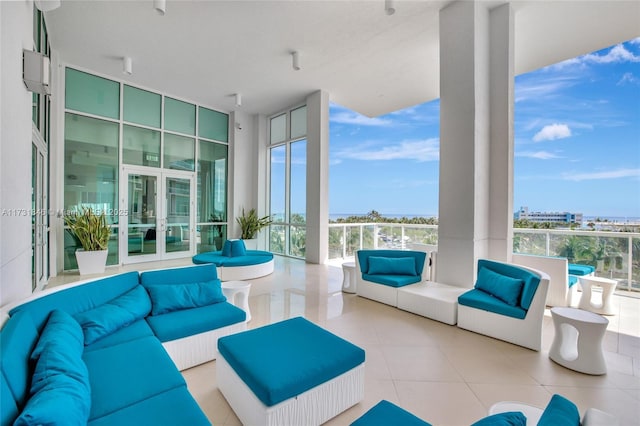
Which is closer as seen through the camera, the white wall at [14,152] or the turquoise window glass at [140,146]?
the white wall at [14,152]

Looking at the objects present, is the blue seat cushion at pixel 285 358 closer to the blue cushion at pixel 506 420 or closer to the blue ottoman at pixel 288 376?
the blue ottoman at pixel 288 376

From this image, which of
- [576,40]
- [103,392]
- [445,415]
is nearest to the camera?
[103,392]

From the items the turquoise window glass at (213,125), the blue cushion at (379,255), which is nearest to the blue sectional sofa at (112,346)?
the blue cushion at (379,255)

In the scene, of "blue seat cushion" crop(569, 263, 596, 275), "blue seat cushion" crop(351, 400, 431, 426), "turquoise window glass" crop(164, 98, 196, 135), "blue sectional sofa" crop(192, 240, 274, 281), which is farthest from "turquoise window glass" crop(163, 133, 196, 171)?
A: "blue seat cushion" crop(569, 263, 596, 275)

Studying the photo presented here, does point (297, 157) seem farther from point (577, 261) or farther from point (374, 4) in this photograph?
point (577, 261)

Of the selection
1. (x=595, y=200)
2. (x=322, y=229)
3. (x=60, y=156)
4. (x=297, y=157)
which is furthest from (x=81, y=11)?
(x=595, y=200)

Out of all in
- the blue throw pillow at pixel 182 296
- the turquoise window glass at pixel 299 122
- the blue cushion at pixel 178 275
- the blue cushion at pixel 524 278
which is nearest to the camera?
the blue throw pillow at pixel 182 296

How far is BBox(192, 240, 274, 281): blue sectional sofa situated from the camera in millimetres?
5152

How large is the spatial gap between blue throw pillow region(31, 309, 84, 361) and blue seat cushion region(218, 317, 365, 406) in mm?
838

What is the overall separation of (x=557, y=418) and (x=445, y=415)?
1.18 metres

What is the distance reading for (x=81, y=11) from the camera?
4.07 metres

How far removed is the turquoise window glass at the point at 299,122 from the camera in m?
7.52

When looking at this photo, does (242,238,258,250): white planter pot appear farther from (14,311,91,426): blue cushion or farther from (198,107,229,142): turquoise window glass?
(14,311,91,426): blue cushion

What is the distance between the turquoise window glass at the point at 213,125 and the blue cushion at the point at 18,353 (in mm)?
6891
